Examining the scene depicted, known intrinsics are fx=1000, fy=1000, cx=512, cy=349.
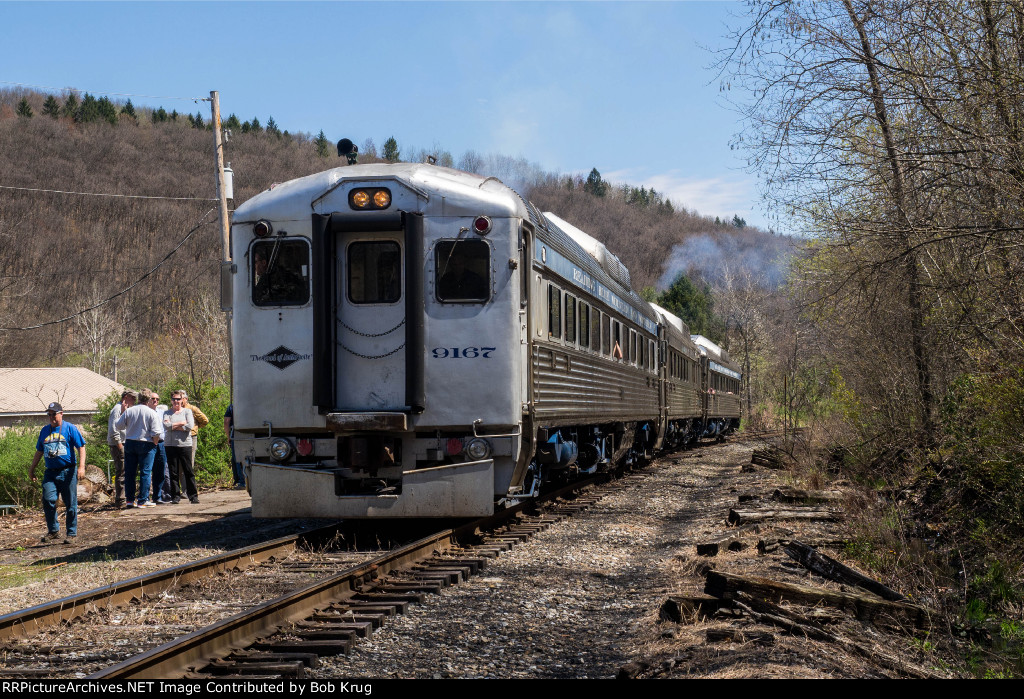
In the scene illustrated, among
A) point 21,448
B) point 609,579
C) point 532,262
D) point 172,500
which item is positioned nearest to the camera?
point 609,579

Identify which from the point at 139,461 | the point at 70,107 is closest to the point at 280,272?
the point at 139,461

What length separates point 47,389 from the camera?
1795 inches

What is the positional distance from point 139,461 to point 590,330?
22.1 ft

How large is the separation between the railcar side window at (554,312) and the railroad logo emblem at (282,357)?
2751mm

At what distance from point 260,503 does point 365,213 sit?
2800mm

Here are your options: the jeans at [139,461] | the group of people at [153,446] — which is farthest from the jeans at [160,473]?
the jeans at [139,461]

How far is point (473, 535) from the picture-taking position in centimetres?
994

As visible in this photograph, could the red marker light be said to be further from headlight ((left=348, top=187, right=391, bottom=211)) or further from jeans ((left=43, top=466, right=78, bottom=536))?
jeans ((left=43, top=466, right=78, bottom=536))

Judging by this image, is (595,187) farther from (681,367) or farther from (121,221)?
(681,367)

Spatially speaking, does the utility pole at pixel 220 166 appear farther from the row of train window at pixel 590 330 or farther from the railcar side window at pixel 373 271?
the railcar side window at pixel 373 271

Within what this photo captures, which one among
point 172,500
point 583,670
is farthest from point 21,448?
point 583,670

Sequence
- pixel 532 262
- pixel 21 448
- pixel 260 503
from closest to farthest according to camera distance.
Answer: pixel 260 503
pixel 532 262
pixel 21 448

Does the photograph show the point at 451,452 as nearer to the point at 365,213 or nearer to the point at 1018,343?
the point at 365,213

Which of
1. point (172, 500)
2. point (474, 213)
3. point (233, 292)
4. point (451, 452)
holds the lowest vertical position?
point (172, 500)
